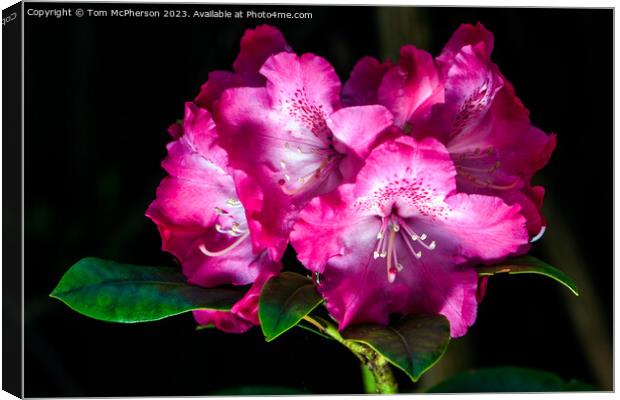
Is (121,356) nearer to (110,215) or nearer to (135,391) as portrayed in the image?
(135,391)

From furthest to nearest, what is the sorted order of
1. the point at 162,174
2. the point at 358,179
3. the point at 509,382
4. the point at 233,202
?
the point at 162,174 < the point at 509,382 < the point at 233,202 < the point at 358,179

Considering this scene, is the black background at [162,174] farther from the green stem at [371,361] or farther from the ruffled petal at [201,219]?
the ruffled petal at [201,219]

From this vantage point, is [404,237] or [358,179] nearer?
[358,179]

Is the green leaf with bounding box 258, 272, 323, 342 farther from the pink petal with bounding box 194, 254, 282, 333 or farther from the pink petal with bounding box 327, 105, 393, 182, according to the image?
the pink petal with bounding box 327, 105, 393, 182

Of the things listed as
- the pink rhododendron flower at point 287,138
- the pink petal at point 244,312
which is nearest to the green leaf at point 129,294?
the pink petal at point 244,312

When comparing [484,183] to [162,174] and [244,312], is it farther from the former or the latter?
[162,174]

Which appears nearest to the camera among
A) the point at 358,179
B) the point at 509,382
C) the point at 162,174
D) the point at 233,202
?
the point at 358,179

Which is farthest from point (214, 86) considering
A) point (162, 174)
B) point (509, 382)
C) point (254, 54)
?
point (162, 174)
